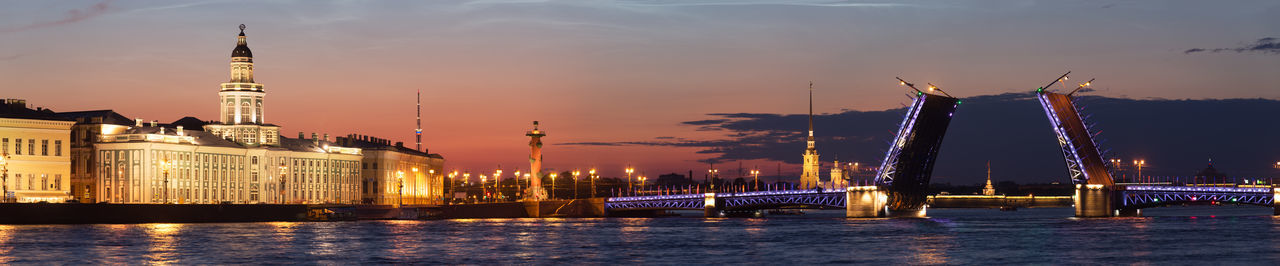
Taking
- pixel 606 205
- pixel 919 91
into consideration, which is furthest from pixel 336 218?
pixel 919 91

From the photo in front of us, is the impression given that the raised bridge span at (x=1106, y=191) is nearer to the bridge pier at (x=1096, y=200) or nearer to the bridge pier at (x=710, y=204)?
the bridge pier at (x=1096, y=200)

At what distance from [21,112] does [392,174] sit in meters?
47.5

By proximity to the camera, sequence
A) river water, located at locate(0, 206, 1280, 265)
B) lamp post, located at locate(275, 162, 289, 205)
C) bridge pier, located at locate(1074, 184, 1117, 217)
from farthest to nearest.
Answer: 1. lamp post, located at locate(275, 162, 289, 205)
2. bridge pier, located at locate(1074, 184, 1117, 217)
3. river water, located at locate(0, 206, 1280, 265)

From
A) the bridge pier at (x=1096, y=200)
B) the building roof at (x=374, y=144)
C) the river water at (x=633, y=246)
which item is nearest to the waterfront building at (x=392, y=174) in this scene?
the building roof at (x=374, y=144)

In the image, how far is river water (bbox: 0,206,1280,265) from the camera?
5331cm

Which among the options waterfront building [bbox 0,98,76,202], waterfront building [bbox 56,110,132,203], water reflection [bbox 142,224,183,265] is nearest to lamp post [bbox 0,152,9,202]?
waterfront building [bbox 0,98,76,202]

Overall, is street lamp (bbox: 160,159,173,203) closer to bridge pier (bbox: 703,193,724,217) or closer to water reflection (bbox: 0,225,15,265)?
water reflection (bbox: 0,225,15,265)

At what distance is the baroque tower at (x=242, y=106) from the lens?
12175 centimetres

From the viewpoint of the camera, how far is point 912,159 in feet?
316

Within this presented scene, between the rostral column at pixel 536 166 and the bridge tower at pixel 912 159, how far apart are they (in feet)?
96.6

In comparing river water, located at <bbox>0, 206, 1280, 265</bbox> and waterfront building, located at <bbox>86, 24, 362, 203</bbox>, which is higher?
waterfront building, located at <bbox>86, 24, 362, 203</bbox>

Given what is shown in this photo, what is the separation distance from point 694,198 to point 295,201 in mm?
28948

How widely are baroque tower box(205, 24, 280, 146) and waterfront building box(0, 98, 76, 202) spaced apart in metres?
23.7

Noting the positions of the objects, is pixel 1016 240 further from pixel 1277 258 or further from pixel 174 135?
pixel 174 135
